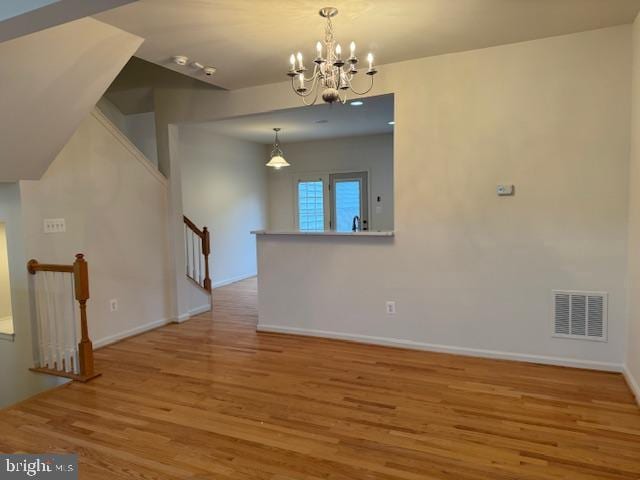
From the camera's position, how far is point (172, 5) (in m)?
2.58

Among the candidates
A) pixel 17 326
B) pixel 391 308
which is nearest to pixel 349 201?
pixel 391 308

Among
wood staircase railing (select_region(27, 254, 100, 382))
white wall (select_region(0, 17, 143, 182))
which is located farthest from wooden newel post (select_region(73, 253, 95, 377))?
white wall (select_region(0, 17, 143, 182))

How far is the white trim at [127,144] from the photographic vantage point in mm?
4094

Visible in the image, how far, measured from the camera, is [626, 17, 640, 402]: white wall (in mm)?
2854

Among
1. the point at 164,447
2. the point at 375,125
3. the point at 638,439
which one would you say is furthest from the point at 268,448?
the point at 375,125

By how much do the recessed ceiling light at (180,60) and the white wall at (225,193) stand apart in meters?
2.79

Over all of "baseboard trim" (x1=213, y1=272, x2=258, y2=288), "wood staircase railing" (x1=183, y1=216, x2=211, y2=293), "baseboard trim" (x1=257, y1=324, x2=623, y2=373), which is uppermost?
"wood staircase railing" (x1=183, y1=216, x2=211, y2=293)

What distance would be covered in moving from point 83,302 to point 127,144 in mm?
1802

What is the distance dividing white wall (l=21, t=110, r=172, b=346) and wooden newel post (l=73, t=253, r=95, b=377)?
0.60m

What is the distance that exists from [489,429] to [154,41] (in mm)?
3428

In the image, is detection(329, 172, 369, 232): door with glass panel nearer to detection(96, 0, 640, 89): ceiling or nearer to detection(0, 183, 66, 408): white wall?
detection(96, 0, 640, 89): ceiling

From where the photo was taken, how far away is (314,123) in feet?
21.0

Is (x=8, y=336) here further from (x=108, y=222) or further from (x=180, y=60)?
(x=180, y=60)

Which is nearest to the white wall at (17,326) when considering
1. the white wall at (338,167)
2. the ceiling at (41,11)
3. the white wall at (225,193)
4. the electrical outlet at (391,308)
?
the ceiling at (41,11)
